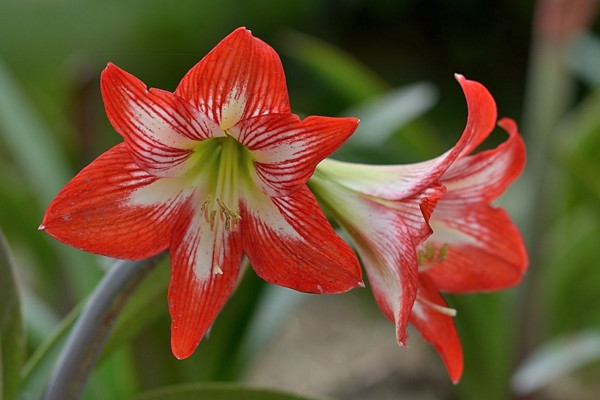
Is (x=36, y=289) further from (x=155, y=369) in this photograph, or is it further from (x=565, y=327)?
(x=565, y=327)

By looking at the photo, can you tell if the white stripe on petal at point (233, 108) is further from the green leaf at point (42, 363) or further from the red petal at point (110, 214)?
the green leaf at point (42, 363)

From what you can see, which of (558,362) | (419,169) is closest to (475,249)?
(419,169)

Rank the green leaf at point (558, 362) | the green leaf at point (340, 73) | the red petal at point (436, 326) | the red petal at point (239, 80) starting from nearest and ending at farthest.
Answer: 1. the red petal at point (239, 80)
2. the red petal at point (436, 326)
3. the green leaf at point (558, 362)
4. the green leaf at point (340, 73)

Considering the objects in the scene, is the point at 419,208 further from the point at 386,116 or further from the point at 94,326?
the point at 386,116

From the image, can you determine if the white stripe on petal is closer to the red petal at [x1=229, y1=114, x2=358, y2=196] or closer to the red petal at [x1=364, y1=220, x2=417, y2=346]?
the red petal at [x1=229, y1=114, x2=358, y2=196]

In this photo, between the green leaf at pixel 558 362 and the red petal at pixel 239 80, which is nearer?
the red petal at pixel 239 80

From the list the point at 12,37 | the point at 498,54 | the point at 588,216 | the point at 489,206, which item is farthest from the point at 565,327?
the point at 12,37

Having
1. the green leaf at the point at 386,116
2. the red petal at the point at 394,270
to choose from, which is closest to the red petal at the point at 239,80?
the red petal at the point at 394,270
